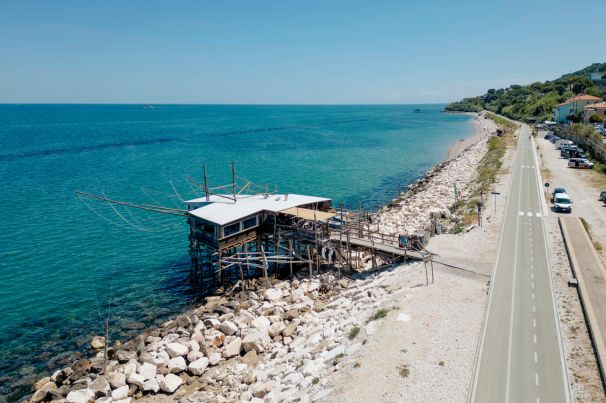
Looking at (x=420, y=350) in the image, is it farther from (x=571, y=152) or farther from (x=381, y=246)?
(x=571, y=152)

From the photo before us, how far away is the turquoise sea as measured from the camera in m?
32.4

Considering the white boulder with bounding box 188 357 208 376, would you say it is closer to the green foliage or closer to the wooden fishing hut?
the wooden fishing hut

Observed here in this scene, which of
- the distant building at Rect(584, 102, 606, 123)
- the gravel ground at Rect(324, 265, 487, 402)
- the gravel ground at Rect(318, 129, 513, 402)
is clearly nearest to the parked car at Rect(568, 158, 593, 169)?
the gravel ground at Rect(318, 129, 513, 402)

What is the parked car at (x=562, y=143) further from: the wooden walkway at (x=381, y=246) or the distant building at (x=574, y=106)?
the wooden walkway at (x=381, y=246)

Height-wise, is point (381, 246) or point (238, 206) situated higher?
point (238, 206)

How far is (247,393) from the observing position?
880 inches

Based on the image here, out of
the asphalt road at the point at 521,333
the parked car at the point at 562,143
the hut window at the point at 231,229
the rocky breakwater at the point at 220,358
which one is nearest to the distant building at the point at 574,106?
the parked car at the point at 562,143

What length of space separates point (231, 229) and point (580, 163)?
211ft

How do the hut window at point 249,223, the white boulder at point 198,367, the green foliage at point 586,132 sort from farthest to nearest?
1. the green foliage at point 586,132
2. the hut window at point 249,223
3. the white boulder at point 198,367

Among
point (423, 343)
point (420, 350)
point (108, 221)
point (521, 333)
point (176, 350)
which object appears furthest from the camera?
point (108, 221)

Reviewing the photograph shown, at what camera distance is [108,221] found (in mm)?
56844

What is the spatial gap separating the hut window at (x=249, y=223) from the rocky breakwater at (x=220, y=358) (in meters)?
7.38

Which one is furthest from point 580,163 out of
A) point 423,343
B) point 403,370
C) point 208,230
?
point 403,370

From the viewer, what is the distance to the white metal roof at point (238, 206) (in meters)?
36.7
